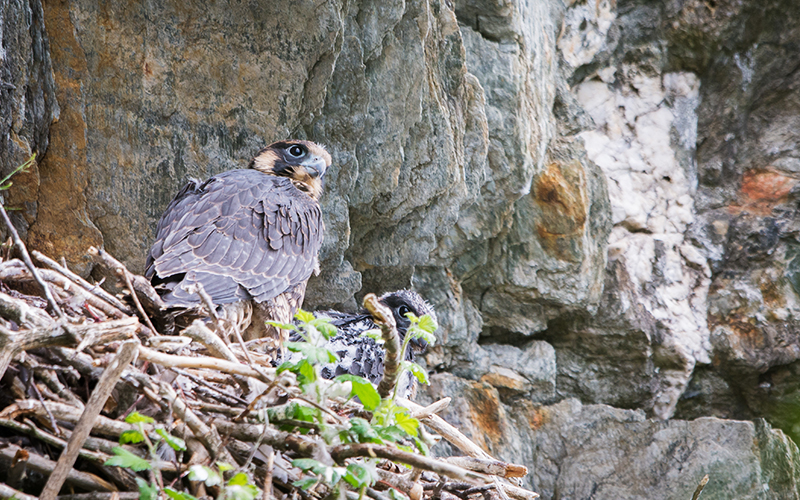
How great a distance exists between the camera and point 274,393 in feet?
5.93

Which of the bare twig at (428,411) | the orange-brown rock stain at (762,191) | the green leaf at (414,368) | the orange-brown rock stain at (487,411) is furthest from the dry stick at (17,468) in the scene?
the orange-brown rock stain at (762,191)

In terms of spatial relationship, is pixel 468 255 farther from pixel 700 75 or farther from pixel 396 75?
pixel 700 75

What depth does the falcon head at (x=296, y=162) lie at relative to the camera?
11.4 feet

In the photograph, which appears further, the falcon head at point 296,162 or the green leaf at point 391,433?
the falcon head at point 296,162

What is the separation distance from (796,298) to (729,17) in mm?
2297

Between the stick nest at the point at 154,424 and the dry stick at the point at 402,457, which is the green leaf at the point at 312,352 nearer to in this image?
the stick nest at the point at 154,424

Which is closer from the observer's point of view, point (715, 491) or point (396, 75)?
point (396, 75)

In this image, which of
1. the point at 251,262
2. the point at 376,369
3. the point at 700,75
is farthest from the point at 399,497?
the point at 700,75

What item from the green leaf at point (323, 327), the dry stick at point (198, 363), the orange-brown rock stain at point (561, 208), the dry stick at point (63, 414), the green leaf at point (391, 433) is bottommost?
the dry stick at point (63, 414)

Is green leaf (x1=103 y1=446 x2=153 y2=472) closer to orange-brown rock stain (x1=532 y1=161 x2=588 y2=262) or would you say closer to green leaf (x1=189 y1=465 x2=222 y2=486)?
green leaf (x1=189 y1=465 x2=222 y2=486)

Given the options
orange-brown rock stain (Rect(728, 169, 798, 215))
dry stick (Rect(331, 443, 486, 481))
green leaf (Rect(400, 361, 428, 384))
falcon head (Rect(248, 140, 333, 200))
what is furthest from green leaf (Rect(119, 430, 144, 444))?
orange-brown rock stain (Rect(728, 169, 798, 215))

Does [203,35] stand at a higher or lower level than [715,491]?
higher

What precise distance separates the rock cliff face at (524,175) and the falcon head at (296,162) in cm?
17

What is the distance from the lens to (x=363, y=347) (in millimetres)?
3486
